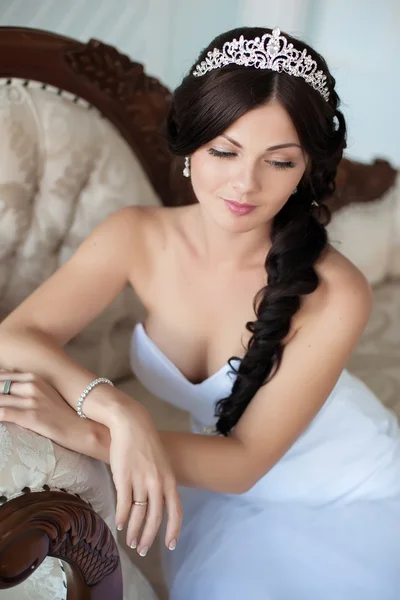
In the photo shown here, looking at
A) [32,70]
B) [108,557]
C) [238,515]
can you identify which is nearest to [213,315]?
[238,515]

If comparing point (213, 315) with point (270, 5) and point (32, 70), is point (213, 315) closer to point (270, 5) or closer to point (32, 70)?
point (32, 70)

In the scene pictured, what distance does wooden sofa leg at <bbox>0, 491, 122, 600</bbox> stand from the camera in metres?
0.81

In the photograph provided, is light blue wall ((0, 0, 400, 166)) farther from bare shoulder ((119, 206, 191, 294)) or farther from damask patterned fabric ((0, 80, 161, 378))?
bare shoulder ((119, 206, 191, 294))

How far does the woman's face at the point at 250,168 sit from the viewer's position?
40.0 inches

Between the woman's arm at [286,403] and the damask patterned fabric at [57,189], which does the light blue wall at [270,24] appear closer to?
the damask patterned fabric at [57,189]

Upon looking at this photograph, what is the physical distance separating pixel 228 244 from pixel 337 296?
24 cm

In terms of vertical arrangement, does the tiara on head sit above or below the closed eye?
above

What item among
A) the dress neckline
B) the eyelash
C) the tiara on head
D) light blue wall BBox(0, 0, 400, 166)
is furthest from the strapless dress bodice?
light blue wall BBox(0, 0, 400, 166)

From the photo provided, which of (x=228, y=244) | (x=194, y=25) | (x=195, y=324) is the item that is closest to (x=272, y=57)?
(x=228, y=244)

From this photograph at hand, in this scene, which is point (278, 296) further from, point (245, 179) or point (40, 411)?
point (40, 411)

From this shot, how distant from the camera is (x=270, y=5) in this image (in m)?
2.38

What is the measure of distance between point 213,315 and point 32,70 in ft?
2.28

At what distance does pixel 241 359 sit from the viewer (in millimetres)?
1242

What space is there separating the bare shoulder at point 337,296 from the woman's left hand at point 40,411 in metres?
0.44
